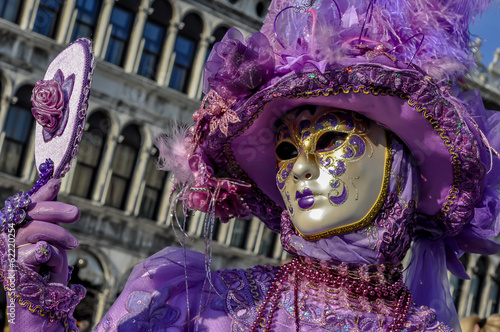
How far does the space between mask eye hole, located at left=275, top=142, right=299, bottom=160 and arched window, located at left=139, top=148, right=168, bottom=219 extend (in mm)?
11279

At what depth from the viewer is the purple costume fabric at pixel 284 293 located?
2.50 meters

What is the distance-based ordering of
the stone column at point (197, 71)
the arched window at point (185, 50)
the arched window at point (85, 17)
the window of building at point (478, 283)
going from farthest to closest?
the window of building at point (478, 283), the stone column at point (197, 71), the arched window at point (185, 50), the arched window at point (85, 17)

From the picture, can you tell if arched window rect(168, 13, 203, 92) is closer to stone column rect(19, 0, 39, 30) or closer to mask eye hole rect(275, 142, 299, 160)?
stone column rect(19, 0, 39, 30)

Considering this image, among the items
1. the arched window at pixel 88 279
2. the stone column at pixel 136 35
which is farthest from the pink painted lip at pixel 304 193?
the stone column at pixel 136 35

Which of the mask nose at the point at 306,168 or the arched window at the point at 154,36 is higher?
the arched window at the point at 154,36

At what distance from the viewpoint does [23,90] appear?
12.5 meters

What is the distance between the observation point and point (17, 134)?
12445 millimetres

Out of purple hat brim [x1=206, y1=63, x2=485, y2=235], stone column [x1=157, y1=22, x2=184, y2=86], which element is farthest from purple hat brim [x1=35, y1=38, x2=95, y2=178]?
stone column [x1=157, y1=22, x2=184, y2=86]

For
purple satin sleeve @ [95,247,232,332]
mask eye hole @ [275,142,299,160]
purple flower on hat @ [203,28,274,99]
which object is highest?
purple flower on hat @ [203,28,274,99]

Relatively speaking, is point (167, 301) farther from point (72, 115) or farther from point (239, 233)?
point (239, 233)

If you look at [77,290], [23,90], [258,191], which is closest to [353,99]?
[258,191]

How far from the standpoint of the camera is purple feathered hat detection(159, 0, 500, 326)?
253 centimetres

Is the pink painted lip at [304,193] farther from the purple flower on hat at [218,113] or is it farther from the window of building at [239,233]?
the window of building at [239,233]

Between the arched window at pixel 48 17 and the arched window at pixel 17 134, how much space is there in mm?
949
